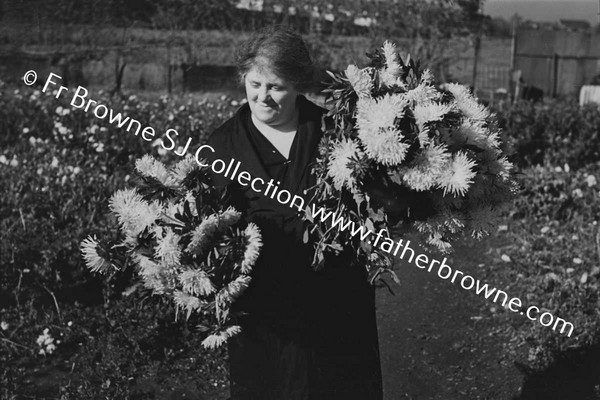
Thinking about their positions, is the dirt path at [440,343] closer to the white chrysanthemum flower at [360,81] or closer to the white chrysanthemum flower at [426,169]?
the white chrysanthemum flower at [426,169]

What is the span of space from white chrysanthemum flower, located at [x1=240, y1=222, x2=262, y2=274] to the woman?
0.15 m

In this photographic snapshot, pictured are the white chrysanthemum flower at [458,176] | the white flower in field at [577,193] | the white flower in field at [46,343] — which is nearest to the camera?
the white chrysanthemum flower at [458,176]

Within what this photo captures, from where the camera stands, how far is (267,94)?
2.79 meters

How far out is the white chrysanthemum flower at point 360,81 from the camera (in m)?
2.67

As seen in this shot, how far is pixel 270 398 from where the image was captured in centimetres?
295

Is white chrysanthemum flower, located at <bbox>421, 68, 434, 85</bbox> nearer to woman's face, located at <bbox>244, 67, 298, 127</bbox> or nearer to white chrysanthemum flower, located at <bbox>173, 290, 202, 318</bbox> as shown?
woman's face, located at <bbox>244, 67, 298, 127</bbox>

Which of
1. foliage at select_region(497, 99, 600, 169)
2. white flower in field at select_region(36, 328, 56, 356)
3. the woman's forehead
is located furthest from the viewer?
foliage at select_region(497, 99, 600, 169)

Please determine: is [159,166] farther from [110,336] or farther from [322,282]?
[110,336]

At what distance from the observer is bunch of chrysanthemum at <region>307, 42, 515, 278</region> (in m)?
2.58

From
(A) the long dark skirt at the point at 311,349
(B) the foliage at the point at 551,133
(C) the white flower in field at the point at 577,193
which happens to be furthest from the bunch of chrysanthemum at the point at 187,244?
(B) the foliage at the point at 551,133

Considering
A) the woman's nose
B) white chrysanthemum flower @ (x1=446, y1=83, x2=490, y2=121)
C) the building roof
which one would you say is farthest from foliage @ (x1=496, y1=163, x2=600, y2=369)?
the building roof

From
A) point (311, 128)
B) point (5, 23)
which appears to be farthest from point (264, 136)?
point (5, 23)

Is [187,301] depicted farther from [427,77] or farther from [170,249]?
[427,77]

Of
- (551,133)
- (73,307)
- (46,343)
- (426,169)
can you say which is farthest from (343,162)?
(551,133)
